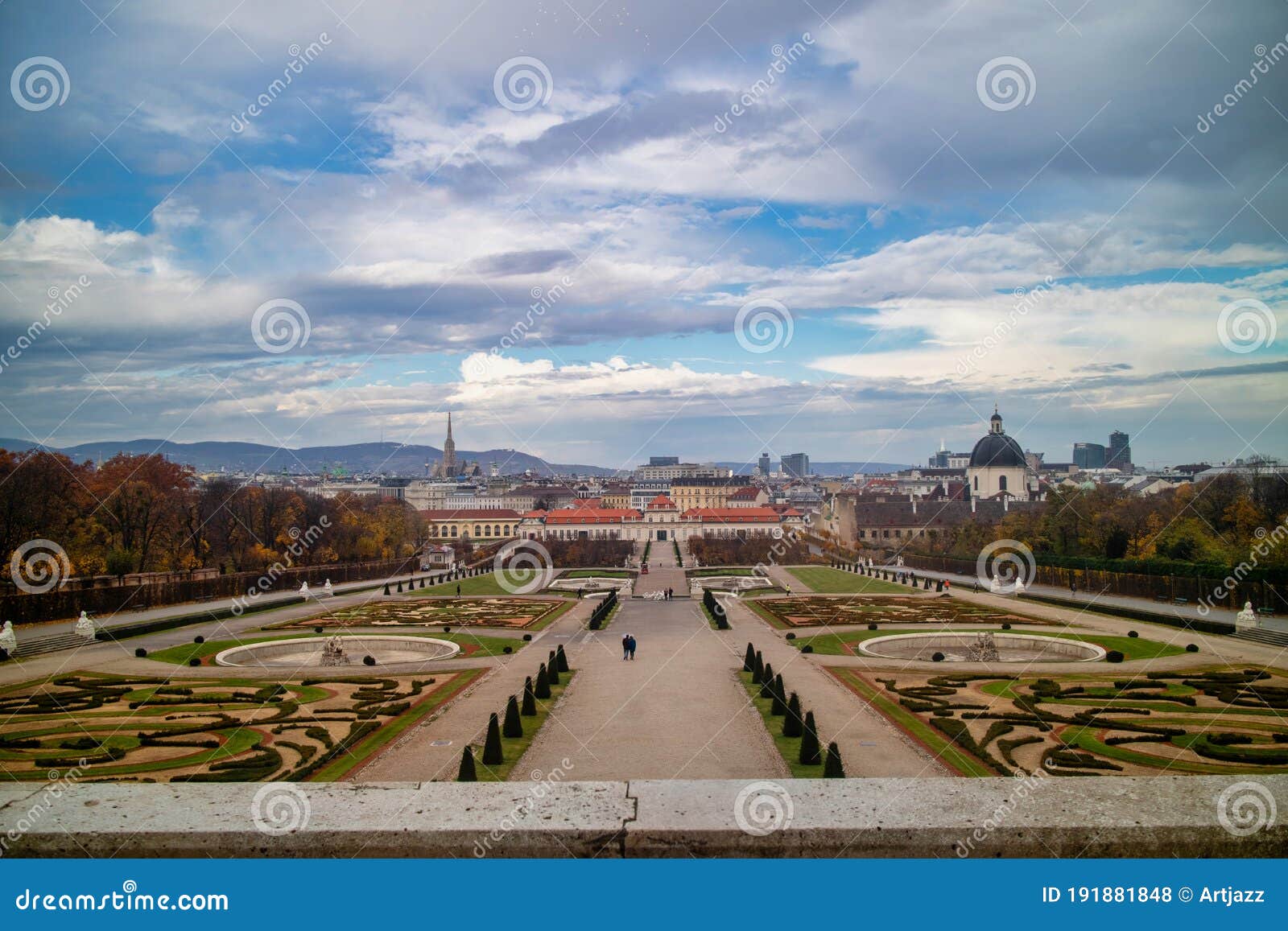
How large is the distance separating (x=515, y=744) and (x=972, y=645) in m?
16.9

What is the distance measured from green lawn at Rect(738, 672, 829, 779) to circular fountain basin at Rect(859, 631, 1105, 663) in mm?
7615

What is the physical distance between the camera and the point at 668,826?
397 cm

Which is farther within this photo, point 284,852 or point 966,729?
point 966,729

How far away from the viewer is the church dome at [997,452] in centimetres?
10744

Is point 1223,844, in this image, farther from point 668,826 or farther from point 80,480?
point 80,480

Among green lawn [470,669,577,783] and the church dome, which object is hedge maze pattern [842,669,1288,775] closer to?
green lawn [470,669,577,783]

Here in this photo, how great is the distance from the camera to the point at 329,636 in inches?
1232

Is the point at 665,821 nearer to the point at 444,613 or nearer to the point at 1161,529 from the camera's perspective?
the point at 444,613

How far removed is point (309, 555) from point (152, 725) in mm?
44494

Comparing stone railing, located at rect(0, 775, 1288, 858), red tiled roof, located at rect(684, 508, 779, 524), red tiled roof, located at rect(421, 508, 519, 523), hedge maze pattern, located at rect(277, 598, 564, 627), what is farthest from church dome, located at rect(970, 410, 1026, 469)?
stone railing, located at rect(0, 775, 1288, 858)

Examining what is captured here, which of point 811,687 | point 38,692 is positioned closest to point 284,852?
point 811,687

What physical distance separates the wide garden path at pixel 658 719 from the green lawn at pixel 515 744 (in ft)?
0.65

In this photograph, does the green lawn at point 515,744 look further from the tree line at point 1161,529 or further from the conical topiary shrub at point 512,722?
the tree line at point 1161,529

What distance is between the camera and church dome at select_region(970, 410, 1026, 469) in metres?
107
